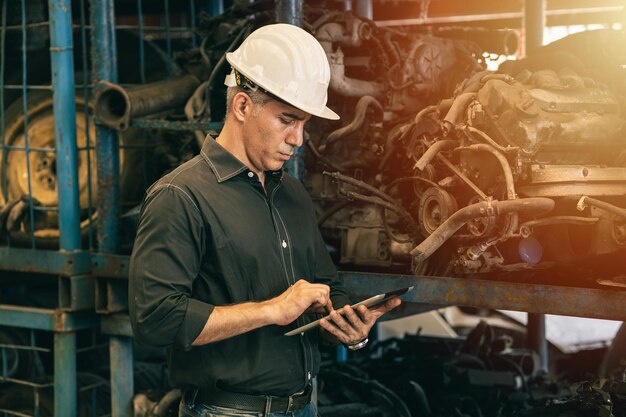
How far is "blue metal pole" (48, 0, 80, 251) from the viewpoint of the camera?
4.94m

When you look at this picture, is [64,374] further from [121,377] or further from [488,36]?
[488,36]

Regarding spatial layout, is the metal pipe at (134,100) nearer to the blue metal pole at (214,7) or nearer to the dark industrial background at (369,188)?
the dark industrial background at (369,188)

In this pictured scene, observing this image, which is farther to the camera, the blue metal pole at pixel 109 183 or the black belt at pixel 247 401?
the blue metal pole at pixel 109 183

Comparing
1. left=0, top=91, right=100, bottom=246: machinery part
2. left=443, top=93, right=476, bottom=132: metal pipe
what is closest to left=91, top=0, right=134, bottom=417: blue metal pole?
left=0, top=91, right=100, bottom=246: machinery part

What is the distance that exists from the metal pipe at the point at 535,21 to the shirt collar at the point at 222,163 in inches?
135

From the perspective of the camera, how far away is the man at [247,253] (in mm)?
2799

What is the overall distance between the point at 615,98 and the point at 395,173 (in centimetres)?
108

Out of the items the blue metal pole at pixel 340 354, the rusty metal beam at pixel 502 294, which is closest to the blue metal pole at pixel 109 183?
the rusty metal beam at pixel 502 294

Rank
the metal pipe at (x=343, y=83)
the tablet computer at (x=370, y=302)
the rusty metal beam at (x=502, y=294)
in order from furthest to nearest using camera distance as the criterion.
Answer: the metal pipe at (x=343, y=83) → the rusty metal beam at (x=502, y=294) → the tablet computer at (x=370, y=302)

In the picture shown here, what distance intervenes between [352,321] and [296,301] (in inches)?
9.3

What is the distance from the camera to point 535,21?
593cm

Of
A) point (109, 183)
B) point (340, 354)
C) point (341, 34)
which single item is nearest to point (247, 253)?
point (341, 34)

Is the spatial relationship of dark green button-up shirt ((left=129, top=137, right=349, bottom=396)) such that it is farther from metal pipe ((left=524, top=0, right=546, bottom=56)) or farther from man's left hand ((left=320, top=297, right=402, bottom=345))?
metal pipe ((left=524, top=0, right=546, bottom=56))

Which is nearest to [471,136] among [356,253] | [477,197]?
[477,197]
